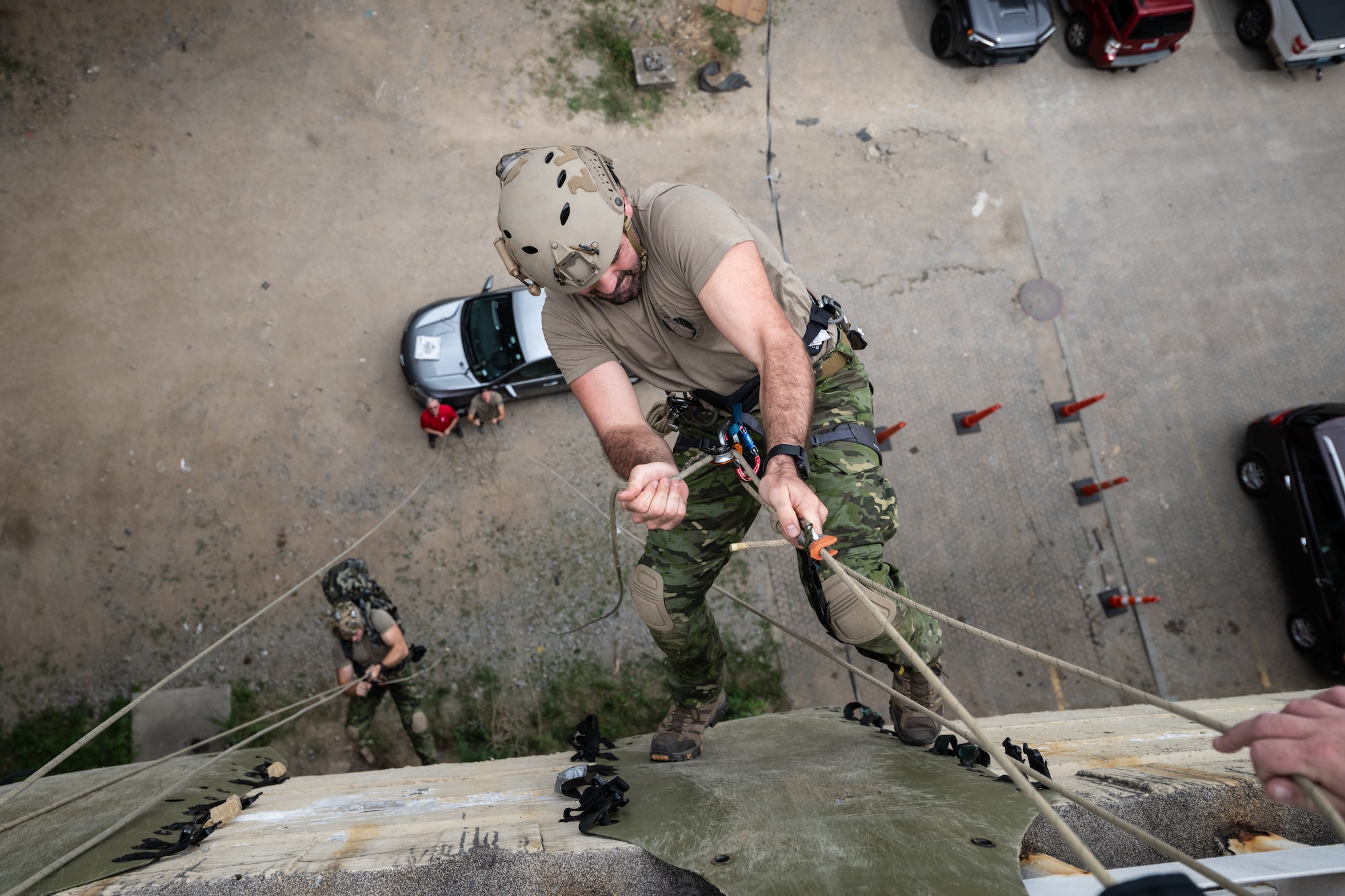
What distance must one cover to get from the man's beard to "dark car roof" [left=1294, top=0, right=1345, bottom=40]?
26.9ft

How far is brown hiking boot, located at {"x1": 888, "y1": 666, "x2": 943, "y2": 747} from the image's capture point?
3.43 metres

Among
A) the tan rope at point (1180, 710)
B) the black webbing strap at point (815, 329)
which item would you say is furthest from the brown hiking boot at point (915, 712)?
the black webbing strap at point (815, 329)

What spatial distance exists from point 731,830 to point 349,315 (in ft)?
20.0

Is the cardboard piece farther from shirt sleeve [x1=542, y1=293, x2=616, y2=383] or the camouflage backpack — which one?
the camouflage backpack

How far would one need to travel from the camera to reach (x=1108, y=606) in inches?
252

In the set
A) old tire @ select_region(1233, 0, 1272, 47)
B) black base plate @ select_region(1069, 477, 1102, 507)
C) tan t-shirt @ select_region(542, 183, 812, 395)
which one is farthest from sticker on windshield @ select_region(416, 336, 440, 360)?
old tire @ select_region(1233, 0, 1272, 47)

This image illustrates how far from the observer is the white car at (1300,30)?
7.48 m

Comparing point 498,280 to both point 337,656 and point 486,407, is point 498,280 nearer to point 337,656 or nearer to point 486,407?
point 486,407

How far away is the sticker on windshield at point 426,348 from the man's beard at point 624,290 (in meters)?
3.42

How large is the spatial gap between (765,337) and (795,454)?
0.52 meters

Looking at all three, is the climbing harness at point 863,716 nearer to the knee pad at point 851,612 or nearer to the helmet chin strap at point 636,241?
the knee pad at point 851,612

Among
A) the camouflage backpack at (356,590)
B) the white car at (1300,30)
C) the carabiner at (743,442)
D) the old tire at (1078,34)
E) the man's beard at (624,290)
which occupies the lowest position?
the camouflage backpack at (356,590)

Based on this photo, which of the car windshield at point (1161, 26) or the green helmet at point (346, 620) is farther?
the car windshield at point (1161, 26)

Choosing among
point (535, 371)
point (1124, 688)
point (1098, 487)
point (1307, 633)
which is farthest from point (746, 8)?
point (1124, 688)
